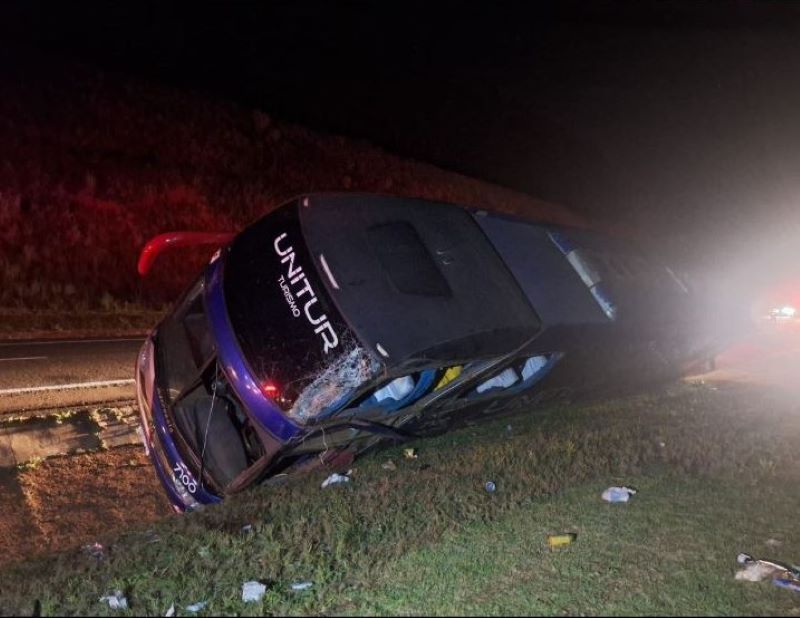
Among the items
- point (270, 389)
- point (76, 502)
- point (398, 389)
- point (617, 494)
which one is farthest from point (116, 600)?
point (617, 494)

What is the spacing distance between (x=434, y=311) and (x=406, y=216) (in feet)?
4.09

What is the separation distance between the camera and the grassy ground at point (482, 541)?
363cm

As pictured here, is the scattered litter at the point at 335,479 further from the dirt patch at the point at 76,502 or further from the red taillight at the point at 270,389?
the dirt patch at the point at 76,502

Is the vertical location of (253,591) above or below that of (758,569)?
below

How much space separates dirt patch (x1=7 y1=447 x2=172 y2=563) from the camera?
517cm

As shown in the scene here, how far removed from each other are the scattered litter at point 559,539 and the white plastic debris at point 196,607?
6.89 ft

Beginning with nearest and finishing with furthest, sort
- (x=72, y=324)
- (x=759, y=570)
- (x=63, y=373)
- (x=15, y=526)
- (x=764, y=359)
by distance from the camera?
(x=759, y=570), (x=15, y=526), (x=63, y=373), (x=72, y=324), (x=764, y=359)

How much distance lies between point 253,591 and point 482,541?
1.46 meters

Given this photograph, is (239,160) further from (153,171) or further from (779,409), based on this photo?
(779,409)

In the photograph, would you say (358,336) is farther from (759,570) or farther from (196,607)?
(759,570)

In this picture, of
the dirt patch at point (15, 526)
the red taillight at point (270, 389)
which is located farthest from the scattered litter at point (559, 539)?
the dirt patch at point (15, 526)

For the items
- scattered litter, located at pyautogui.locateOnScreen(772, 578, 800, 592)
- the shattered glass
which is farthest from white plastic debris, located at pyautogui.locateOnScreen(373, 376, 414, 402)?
scattered litter, located at pyautogui.locateOnScreen(772, 578, 800, 592)

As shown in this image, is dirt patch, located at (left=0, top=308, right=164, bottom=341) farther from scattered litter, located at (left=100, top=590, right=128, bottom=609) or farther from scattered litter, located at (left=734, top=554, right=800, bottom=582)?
scattered litter, located at (left=734, top=554, right=800, bottom=582)

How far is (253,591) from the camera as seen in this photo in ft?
12.1
